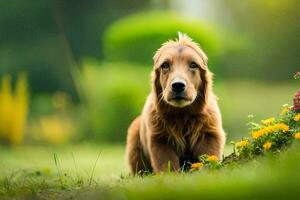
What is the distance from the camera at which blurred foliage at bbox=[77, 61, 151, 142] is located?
17875 mm

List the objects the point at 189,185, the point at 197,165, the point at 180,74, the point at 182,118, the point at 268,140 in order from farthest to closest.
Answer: the point at 182,118
the point at 180,74
the point at 197,165
the point at 268,140
the point at 189,185

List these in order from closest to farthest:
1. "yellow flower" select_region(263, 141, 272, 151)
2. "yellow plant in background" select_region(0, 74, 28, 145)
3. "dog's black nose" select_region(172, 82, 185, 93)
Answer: "yellow flower" select_region(263, 141, 272, 151)
"dog's black nose" select_region(172, 82, 185, 93)
"yellow plant in background" select_region(0, 74, 28, 145)

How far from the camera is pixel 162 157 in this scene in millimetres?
7957

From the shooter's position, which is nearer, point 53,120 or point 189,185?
point 189,185

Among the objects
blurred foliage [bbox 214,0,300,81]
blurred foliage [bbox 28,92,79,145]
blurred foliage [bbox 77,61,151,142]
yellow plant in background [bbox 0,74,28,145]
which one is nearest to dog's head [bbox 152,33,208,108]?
blurred foliage [bbox 77,61,151,142]

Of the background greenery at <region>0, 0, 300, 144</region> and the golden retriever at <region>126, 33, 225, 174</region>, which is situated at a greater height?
the background greenery at <region>0, 0, 300, 144</region>

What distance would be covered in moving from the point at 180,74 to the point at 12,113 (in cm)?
1193

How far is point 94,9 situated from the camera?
78.4 feet

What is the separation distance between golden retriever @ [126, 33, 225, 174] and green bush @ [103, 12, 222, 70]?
10152 mm

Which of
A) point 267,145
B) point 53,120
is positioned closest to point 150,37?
point 53,120

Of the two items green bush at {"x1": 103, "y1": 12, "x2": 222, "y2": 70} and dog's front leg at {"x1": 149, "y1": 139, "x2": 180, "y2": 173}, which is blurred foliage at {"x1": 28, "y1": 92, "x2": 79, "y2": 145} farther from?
dog's front leg at {"x1": 149, "y1": 139, "x2": 180, "y2": 173}

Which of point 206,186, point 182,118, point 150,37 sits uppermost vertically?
point 150,37

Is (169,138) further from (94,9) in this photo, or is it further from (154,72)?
(94,9)

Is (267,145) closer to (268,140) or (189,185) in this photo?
(268,140)
